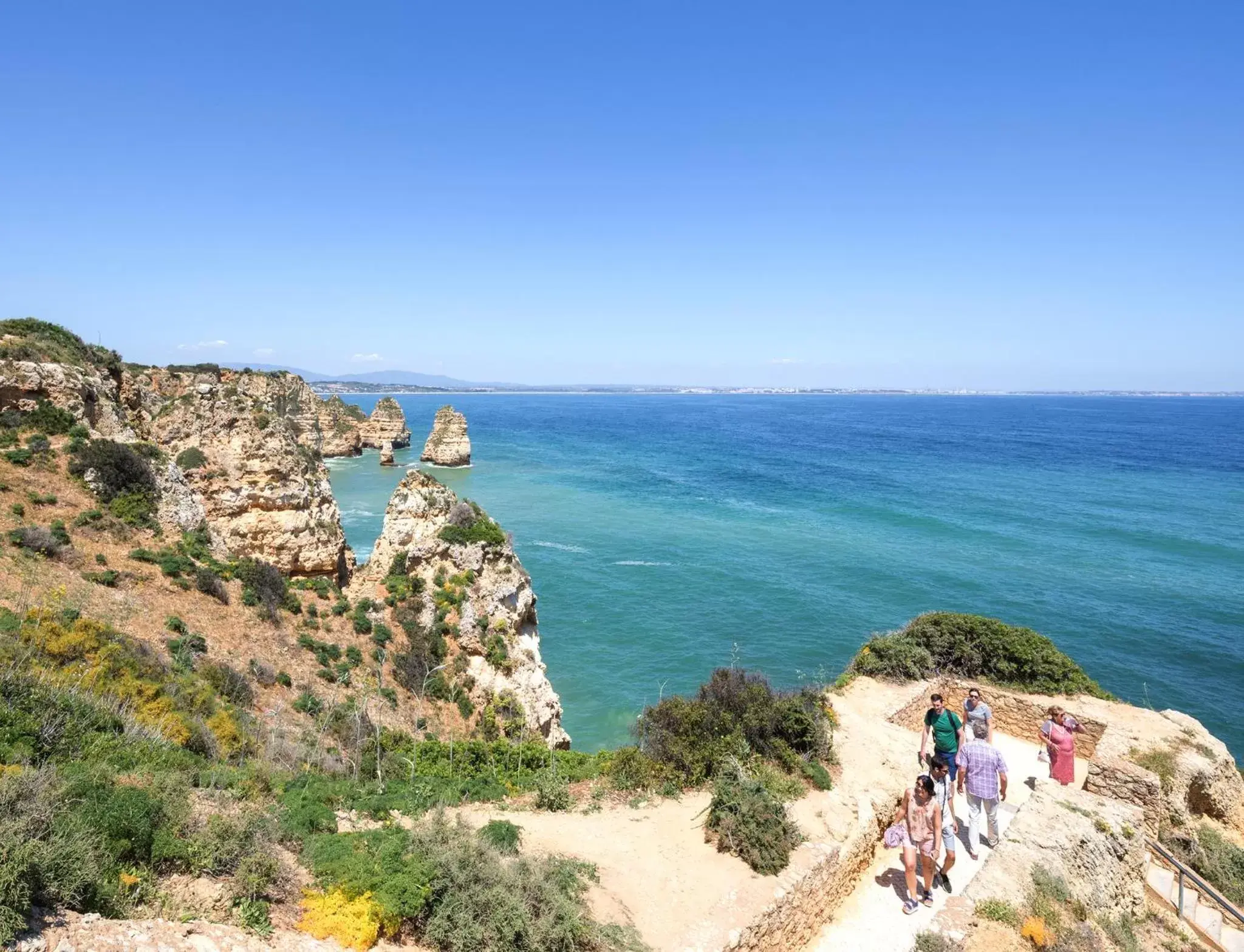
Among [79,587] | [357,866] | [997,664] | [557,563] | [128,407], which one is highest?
[128,407]

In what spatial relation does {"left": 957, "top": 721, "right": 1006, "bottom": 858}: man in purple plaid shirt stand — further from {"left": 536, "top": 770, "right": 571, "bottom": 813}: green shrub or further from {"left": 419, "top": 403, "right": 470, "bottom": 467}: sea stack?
{"left": 419, "top": 403, "right": 470, "bottom": 467}: sea stack

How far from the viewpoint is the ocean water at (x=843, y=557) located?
2542 centimetres

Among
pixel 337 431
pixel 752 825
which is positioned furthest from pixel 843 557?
pixel 337 431

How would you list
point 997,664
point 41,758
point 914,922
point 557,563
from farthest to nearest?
point 557,563
point 997,664
point 914,922
point 41,758

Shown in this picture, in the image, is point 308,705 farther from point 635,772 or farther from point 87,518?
point 635,772

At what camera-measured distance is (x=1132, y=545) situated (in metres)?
41.5

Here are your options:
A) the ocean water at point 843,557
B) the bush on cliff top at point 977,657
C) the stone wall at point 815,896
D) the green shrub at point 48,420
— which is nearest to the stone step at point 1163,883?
the stone wall at point 815,896

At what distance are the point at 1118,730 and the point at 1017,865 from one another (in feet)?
25.0

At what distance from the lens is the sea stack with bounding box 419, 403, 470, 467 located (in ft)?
247

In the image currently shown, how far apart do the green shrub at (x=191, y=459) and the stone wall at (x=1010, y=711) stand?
24183mm

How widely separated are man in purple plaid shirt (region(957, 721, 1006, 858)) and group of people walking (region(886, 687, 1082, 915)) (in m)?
0.01

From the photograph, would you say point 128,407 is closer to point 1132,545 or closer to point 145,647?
point 145,647

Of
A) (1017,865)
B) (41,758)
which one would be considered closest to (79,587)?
(41,758)

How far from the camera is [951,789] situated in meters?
11.0
